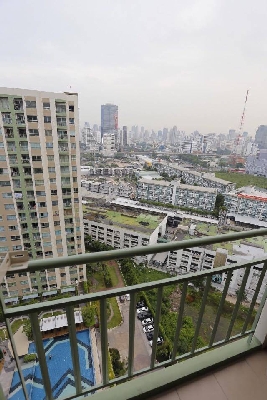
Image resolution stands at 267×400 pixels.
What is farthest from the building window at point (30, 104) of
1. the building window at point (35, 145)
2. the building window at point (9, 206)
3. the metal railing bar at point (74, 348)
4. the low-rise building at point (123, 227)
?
the metal railing bar at point (74, 348)

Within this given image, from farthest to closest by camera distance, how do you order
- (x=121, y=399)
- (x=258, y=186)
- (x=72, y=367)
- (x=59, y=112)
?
(x=258, y=186)
(x=59, y=112)
(x=121, y=399)
(x=72, y=367)

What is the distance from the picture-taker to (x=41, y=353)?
2.51ft

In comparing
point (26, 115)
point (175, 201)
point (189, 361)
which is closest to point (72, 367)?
point (189, 361)

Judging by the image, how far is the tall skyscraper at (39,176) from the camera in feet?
17.1

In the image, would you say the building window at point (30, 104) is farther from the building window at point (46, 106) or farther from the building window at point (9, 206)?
the building window at point (9, 206)

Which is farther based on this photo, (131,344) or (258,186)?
(258,186)

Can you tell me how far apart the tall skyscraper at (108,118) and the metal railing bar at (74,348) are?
37.9m

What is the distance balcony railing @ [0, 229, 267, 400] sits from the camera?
0.66 m

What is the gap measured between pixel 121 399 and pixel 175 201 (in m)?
16.6

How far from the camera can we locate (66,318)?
0.74 m

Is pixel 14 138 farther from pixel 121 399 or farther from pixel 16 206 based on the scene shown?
pixel 121 399

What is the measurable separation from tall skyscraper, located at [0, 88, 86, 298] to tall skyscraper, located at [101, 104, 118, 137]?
32.3m

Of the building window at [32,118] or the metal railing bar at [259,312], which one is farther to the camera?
the building window at [32,118]

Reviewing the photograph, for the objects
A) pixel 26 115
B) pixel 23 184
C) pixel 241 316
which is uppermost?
pixel 26 115
